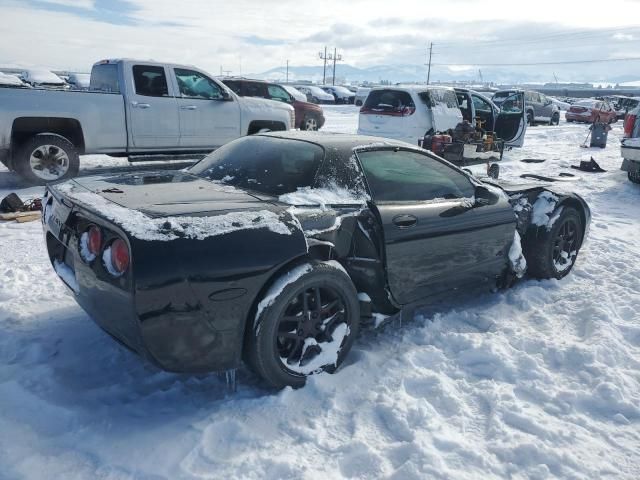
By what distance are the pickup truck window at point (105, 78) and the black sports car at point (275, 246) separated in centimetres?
545

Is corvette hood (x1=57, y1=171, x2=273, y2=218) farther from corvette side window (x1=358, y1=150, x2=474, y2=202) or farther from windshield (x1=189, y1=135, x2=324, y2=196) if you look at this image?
corvette side window (x1=358, y1=150, x2=474, y2=202)

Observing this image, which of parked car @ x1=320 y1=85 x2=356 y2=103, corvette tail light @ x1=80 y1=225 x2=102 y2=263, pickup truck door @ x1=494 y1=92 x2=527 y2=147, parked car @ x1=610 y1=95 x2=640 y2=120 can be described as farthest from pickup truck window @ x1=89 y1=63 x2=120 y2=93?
parked car @ x1=610 y1=95 x2=640 y2=120

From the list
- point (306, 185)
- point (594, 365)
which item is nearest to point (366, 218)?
point (306, 185)

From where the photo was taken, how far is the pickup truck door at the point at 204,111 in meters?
8.92

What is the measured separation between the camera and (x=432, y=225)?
12.0 ft

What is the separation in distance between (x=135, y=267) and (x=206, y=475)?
980mm

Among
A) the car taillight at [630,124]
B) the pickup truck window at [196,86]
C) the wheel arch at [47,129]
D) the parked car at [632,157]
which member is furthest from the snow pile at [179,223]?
the car taillight at [630,124]

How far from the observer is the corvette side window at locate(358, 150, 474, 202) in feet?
11.9

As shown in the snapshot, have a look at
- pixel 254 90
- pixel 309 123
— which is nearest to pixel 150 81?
pixel 254 90

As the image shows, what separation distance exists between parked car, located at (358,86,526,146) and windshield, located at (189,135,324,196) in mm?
7900

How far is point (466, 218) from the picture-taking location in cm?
393

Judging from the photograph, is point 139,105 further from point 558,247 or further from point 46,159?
point 558,247

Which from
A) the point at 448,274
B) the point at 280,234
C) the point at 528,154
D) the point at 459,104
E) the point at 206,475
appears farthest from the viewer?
the point at 528,154

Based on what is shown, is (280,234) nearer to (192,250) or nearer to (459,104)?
(192,250)
